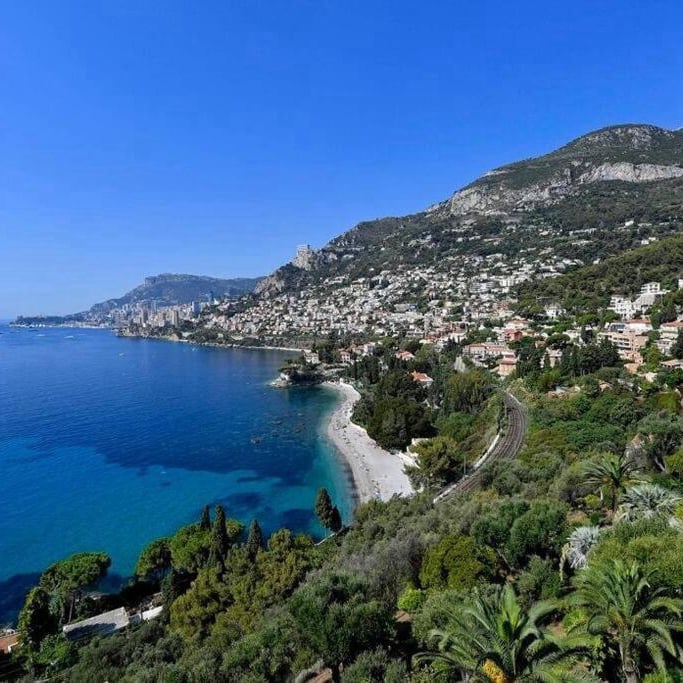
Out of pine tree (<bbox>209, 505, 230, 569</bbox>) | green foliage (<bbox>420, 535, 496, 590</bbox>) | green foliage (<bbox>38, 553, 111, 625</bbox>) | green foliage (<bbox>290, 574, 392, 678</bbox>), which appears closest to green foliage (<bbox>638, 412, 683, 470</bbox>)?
green foliage (<bbox>420, 535, 496, 590</bbox>)

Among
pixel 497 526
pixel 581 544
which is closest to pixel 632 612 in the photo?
pixel 581 544

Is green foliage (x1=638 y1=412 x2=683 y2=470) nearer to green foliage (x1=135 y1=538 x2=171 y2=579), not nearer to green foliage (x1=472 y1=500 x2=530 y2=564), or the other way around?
green foliage (x1=472 y1=500 x2=530 y2=564)

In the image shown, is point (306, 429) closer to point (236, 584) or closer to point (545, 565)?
point (236, 584)

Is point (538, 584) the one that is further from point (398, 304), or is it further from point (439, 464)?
point (398, 304)

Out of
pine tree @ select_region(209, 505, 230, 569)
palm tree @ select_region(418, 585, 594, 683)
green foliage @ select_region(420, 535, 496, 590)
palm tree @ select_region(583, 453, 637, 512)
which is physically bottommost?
pine tree @ select_region(209, 505, 230, 569)

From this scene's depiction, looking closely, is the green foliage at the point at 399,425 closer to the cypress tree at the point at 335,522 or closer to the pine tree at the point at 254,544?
the cypress tree at the point at 335,522

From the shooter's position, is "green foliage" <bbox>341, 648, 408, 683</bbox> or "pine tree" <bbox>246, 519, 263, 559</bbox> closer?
"green foliage" <bbox>341, 648, 408, 683</bbox>

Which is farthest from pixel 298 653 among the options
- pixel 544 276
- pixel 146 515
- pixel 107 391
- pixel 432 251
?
pixel 432 251
